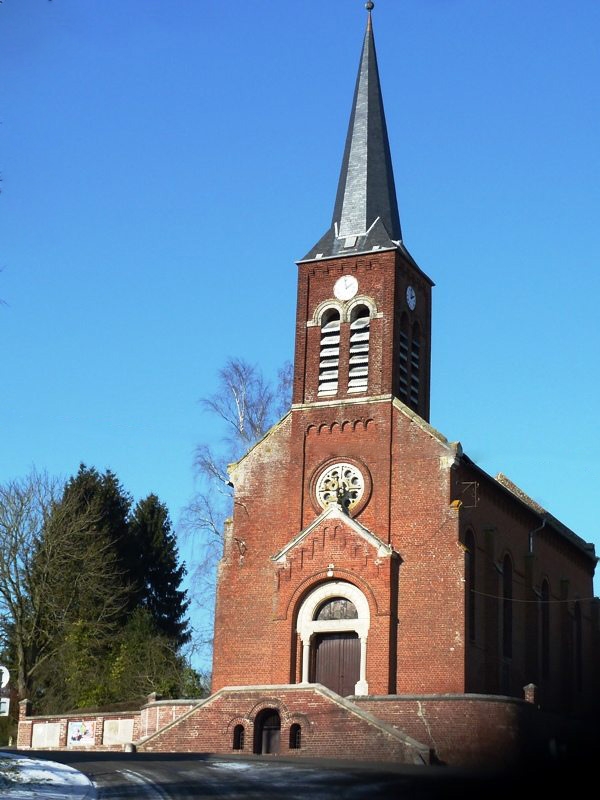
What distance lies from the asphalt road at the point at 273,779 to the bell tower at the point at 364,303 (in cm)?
1357

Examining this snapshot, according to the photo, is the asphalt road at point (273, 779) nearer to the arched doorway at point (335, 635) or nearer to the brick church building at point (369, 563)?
the brick church building at point (369, 563)

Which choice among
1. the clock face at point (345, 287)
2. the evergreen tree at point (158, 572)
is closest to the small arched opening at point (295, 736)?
the clock face at point (345, 287)

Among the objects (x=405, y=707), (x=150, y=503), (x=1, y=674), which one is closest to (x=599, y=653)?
(x=405, y=707)

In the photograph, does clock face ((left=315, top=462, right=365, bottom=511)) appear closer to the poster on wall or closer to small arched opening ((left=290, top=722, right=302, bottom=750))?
small arched opening ((left=290, top=722, right=302, bottom=750))

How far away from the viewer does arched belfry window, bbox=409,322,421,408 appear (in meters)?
39.8

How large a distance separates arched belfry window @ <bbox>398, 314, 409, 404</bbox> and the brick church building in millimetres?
71

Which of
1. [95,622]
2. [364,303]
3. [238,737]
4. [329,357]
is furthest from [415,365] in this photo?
[95,622]

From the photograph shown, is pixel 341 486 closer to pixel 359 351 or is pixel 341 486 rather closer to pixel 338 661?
pixel 359 351

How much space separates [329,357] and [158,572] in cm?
2647

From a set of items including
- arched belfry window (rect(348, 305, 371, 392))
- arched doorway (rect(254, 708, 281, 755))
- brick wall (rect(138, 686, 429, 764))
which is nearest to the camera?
brick wall (rect(138, 686, 429, 764))

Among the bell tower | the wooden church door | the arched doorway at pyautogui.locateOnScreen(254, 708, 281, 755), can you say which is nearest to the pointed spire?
the bell tower

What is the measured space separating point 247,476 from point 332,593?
520cm

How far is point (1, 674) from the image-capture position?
557 inches

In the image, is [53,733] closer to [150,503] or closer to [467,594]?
[467,594]
